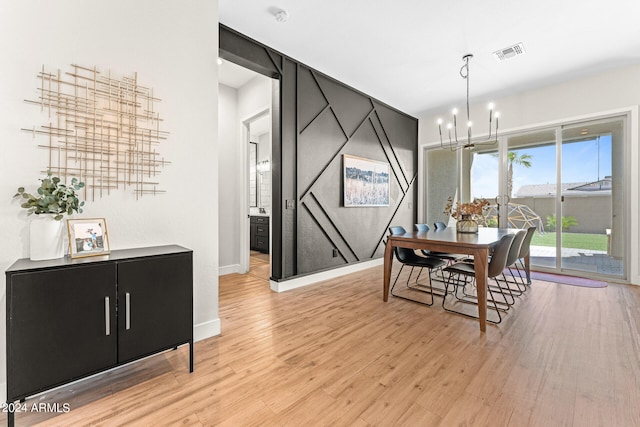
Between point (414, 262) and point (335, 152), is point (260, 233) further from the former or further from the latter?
point (414, 262)

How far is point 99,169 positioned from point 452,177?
5868mm

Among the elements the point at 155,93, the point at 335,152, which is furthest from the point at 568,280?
the point at 155,93

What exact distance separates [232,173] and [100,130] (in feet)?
8.81

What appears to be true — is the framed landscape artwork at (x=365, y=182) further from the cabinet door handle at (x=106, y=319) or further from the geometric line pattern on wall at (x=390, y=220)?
the cabinet door handle at (x=106, y=319)

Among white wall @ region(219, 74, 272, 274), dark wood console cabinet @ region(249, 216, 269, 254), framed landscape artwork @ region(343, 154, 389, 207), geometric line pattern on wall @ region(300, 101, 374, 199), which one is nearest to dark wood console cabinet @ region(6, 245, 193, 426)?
geometric line pattern on wall @ region(300, 101, 374, 199)

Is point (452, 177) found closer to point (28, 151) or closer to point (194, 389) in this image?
point (194, 389)

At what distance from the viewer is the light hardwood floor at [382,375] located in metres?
1.46

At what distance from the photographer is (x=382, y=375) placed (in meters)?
1.81

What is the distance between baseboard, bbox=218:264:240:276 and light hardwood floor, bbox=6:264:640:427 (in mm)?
1668

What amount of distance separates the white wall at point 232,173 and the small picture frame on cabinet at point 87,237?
2628mm

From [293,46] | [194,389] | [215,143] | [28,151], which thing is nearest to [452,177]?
[293,46]

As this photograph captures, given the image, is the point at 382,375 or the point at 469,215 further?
the point at 469,215

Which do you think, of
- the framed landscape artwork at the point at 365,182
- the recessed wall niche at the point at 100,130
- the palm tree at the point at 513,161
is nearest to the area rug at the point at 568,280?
the palm tree at the point at 513,161

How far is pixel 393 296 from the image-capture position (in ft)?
11.0
